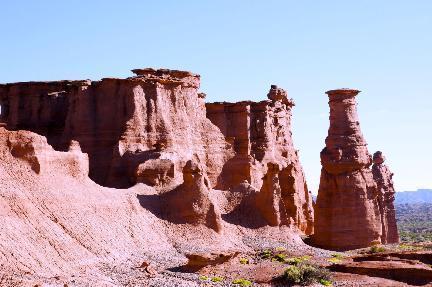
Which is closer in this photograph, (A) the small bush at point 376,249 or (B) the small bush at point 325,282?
(B) the small bush at point 325,282

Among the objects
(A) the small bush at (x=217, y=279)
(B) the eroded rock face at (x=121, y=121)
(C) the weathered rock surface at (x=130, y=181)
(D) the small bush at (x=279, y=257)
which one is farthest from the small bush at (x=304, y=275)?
(B) the eroded rock face at (x=121, y=121)

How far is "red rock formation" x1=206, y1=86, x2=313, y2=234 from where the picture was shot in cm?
5500

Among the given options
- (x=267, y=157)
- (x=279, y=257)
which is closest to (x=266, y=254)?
(x=279, y=257)

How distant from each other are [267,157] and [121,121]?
18.7m

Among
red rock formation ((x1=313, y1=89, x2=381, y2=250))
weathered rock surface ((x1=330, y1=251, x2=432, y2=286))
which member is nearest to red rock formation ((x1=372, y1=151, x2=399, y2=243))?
red rock formation ((x1=313, y1=89, x2=381, y2=250))

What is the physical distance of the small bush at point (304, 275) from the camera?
133 feet

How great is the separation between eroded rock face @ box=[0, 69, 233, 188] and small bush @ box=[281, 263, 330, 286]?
43.6 ft

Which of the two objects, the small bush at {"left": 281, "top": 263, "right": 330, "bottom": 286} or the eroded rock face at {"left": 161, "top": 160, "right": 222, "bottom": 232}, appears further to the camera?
the eroded rock face at {"left": 161, "top": 160, "right": 222, "bottom": 232}

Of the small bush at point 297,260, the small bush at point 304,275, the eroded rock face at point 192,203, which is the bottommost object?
the small bush at point 304,275

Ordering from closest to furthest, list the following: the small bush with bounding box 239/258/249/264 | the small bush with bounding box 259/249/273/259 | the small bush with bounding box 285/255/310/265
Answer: the small bush with bounding box 239/258/249/264 → the small bush with bounding box 285/255/310/265 → the small bush with bounding box 259/249/273/259

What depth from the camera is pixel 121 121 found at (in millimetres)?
54781

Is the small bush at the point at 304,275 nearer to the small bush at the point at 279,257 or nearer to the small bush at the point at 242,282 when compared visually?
the small bush at the point at 242,282

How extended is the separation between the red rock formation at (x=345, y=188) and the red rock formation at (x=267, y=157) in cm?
319

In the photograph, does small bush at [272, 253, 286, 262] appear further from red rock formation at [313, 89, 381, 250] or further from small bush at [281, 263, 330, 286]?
red rock formation at [313, 89, 381, 250]
